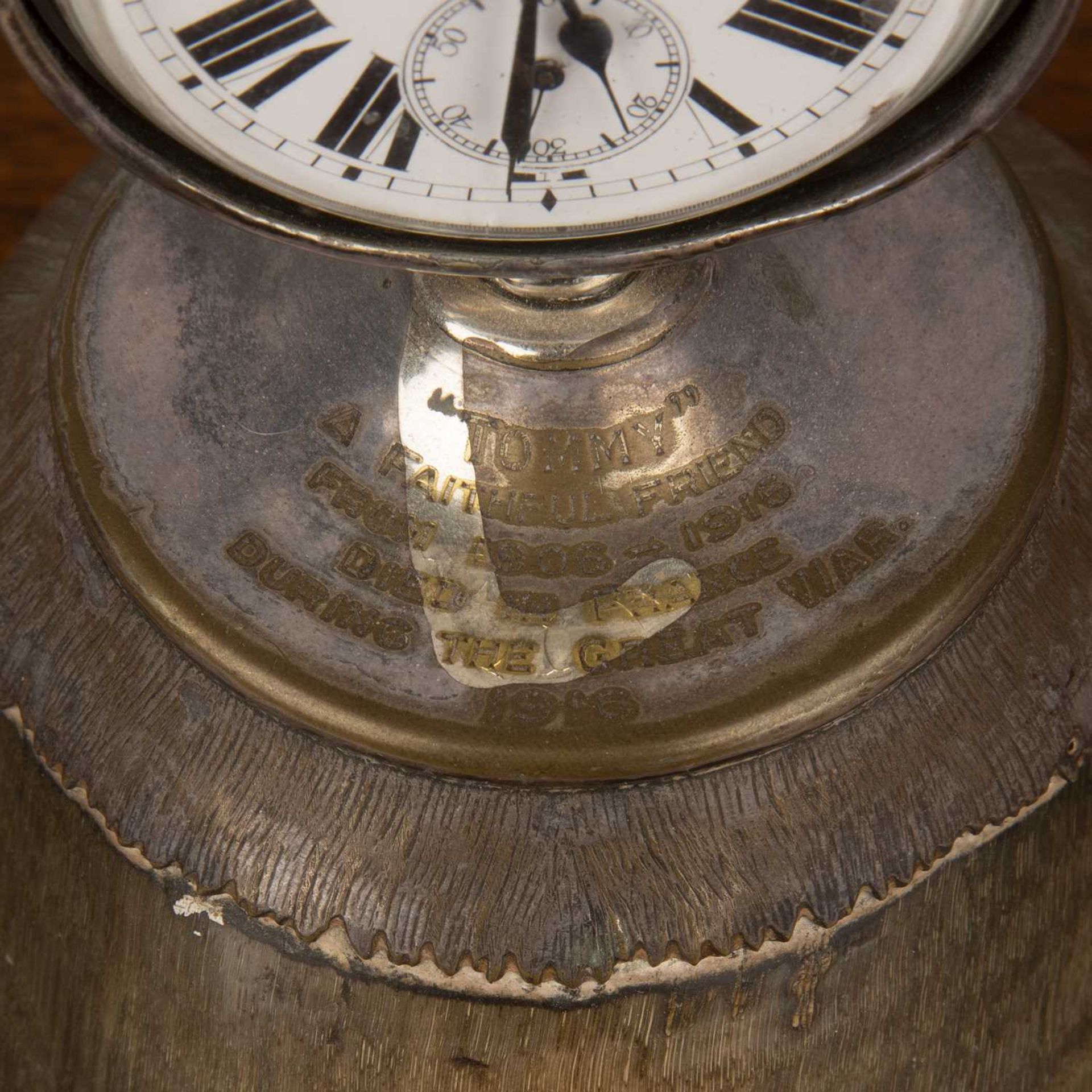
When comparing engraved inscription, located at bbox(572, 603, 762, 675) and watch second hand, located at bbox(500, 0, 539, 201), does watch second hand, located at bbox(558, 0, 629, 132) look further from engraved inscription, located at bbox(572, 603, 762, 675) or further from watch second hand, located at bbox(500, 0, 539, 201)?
engraved inscription, located at bbox(572, 603, 762, 675)

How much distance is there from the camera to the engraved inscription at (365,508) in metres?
0.97

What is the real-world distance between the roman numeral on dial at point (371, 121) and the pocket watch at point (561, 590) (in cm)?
21

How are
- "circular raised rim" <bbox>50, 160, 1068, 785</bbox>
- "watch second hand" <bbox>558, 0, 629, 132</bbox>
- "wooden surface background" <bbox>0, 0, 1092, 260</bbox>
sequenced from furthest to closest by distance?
"wooden surface background" <bbox>0, 0, 1092, 260</bbox> → "circular raised rim" <bbox>50, 160, 1068, 785</bbox> → "watch second hand" <bbox>558, 0, 629, 132</bbox>

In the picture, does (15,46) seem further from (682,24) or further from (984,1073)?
(984,1073)

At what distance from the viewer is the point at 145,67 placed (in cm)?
74

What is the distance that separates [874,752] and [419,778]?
24 centimetres

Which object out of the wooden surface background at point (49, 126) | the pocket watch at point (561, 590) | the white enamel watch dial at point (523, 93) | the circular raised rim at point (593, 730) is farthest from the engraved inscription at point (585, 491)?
the wooden surface background at point (49, 126)

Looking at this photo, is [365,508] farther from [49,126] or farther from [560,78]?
[49,126]

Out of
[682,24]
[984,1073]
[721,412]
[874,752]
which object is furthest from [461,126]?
[984,1073]

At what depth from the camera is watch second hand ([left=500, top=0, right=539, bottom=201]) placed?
28.7 inches

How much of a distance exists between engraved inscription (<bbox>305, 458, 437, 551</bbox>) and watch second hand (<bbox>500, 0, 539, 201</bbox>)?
0.26 m

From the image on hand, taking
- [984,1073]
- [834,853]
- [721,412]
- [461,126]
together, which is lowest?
[984,1073]

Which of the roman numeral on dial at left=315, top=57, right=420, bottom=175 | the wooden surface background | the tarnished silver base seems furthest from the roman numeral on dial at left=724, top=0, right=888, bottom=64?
the wooden surface background

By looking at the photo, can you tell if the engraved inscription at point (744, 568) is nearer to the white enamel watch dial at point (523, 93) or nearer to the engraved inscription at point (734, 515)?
the engraved inscription at point (734, 515)
